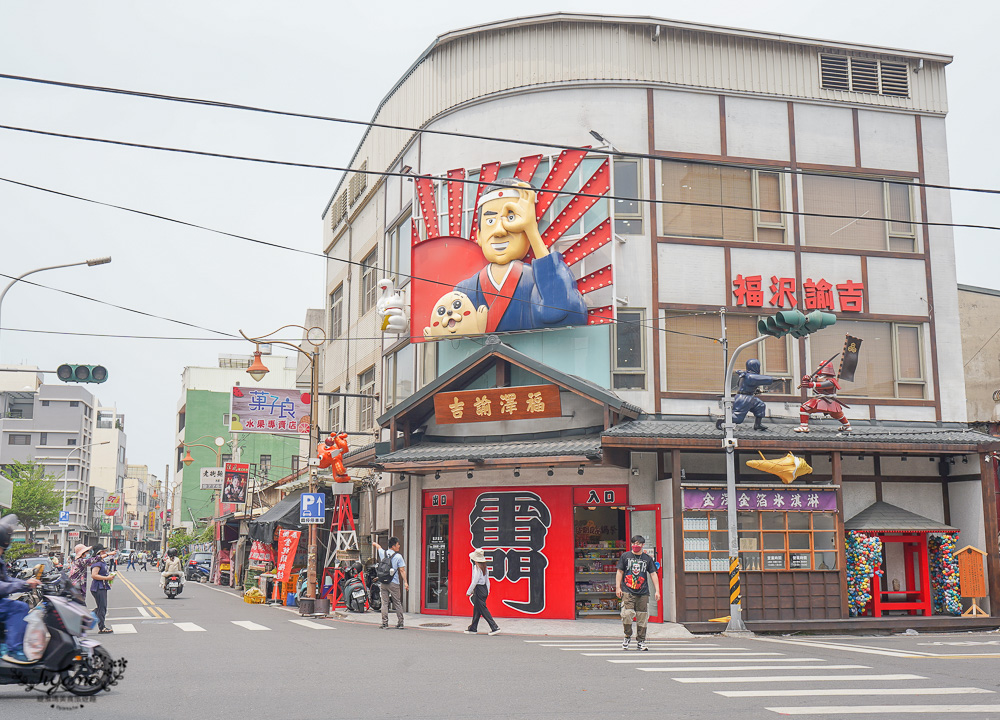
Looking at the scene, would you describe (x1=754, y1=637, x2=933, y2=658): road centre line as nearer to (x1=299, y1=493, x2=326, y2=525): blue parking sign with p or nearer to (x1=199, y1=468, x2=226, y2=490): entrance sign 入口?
(x1=299, y1=493, x2=326, y2=525): blue parking sign with p

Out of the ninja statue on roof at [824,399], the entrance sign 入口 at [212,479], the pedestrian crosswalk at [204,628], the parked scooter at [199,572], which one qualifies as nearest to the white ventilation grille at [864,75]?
the ninja statue on roof at [824,399]

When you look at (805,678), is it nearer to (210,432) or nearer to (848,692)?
(848,692)

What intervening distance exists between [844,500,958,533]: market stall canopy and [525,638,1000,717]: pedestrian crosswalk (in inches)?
229

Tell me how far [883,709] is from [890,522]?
13.9m

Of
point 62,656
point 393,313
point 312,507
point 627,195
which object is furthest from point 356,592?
point 62,656

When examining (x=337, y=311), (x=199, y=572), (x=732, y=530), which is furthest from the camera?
(x=199, y=572)

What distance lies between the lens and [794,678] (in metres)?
12.1

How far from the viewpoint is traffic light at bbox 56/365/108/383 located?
78.6ft

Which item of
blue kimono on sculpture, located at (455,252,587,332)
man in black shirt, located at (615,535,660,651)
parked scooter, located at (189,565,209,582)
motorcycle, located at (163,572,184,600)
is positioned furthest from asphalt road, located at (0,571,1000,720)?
parked scooter, located at (189,565,209,582)

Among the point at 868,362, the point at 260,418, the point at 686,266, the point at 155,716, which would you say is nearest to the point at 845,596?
the point at 868,362

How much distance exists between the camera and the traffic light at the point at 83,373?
24.0m

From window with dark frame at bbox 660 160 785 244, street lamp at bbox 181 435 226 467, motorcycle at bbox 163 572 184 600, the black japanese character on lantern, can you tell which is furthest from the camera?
street lamp at bbox 181 435 226 467

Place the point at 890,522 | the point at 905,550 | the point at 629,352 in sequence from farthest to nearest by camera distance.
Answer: the point at 629,352 → the point at 905,550 → the point at 890,522

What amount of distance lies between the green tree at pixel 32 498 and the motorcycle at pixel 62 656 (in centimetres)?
5908
